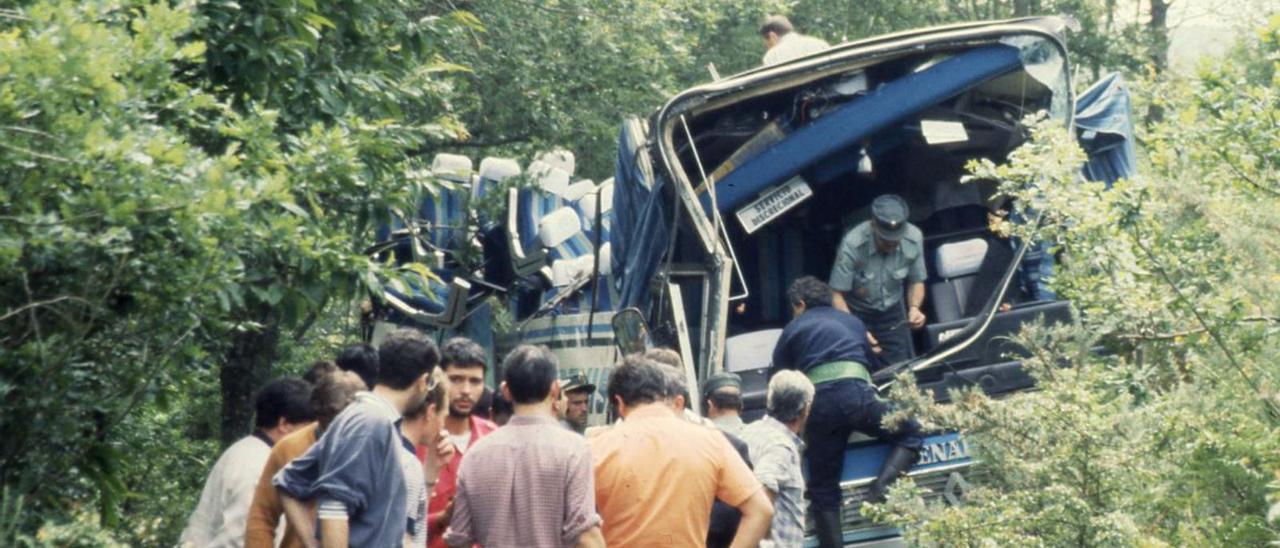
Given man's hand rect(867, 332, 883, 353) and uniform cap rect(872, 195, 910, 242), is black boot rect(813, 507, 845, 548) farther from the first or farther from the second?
uniform cap rect(872, 195, 910, 242)

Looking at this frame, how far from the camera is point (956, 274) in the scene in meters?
11.8

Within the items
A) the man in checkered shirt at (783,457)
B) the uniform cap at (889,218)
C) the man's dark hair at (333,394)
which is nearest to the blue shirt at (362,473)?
the man's dark hair at (333,394)

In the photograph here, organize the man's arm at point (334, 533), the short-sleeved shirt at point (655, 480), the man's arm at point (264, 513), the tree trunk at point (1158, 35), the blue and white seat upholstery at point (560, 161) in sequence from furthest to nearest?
the tree trunk at point (1158, 35), the blue and white seat upholstery at point (560, 161), the short-sleeved shirt at point (655, 480), the man's arm at point (264, 513), the man's arm at point (334, 533)

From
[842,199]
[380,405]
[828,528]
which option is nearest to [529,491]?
[380,405]

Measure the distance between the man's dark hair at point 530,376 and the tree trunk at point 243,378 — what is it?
598cm

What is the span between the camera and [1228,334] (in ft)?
25.3

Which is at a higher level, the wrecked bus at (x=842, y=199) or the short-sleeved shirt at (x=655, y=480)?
the wrecked bus at (x=842, y=199)

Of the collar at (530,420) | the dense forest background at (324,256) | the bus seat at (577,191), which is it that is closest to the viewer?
the dense forest background at (324,256)

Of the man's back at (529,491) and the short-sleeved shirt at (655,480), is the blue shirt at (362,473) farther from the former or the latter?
the short-sleeved shirt at (655,480)

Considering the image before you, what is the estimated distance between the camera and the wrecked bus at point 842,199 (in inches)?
416

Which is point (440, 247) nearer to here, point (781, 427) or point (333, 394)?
point (781, 427)

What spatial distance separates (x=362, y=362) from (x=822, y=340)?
339cm

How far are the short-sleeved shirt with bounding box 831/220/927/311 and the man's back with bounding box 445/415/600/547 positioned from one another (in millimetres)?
4965

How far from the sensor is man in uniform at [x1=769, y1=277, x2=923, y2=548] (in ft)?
33.1
